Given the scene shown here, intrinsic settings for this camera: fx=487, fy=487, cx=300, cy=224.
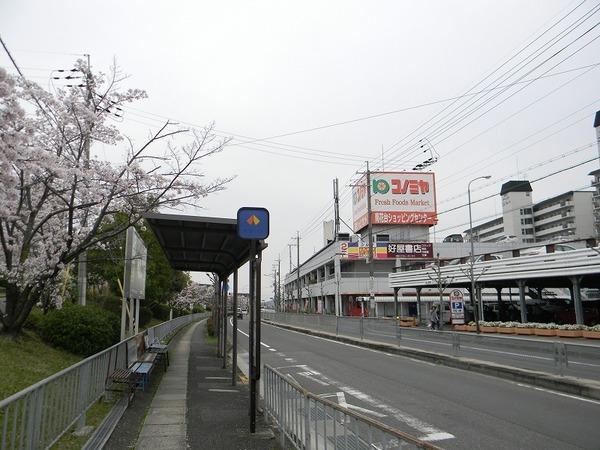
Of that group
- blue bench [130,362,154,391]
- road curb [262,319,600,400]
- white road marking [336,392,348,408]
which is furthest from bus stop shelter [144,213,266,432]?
road curb [262,319,600,400]

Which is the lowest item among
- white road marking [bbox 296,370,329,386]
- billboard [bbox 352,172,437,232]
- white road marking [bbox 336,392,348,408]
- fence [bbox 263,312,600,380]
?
white road marking [bbox 296,370,329,386]

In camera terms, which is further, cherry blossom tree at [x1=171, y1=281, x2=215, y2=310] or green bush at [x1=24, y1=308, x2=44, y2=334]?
cherry blossom tree at [x1=171, y1=281, x2=215, y2=310]

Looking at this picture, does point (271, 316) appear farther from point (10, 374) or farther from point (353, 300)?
point (10, 374)

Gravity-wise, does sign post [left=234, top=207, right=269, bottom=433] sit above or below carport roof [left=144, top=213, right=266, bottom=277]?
below

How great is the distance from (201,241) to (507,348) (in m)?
9.22

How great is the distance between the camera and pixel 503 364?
46.3ft

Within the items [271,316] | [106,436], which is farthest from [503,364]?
[271,316]

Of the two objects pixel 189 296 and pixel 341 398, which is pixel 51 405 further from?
pixel 189 296

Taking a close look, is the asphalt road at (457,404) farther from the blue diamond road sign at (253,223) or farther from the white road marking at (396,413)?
the blue diamond road sign at (253,223)

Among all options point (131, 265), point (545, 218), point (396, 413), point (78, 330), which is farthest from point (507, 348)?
point (545, 218)

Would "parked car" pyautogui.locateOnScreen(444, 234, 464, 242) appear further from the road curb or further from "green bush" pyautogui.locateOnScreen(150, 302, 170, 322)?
the road curb

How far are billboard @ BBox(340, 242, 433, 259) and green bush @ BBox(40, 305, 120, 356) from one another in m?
54.4

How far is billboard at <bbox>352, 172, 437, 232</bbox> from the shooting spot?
233 ft

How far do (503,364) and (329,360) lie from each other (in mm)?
6271
